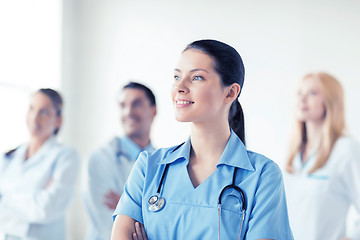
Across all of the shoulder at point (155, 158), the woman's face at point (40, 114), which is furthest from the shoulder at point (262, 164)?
the woman's face at point (40, 114)

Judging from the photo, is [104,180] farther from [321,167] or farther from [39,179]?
[321,167]

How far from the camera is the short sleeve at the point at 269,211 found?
1.14m

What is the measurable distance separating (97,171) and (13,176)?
542mm

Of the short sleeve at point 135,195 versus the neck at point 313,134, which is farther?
the neck at point 313,134

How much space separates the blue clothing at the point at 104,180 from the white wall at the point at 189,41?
4.25ft

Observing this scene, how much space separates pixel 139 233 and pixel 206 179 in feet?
0.80

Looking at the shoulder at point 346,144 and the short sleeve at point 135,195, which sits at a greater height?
the shoulder at point 346,144

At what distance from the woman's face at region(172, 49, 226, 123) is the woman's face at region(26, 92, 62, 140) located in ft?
4.73

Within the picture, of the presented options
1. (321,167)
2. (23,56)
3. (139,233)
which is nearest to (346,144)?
A: (321,167)

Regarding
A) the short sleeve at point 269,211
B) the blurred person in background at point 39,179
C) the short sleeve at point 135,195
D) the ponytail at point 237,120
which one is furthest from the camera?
the blurred person in background at point 39,179

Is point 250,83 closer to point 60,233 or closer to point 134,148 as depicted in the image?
point 134,148

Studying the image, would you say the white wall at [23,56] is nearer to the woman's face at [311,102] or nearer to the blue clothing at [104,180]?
the blue clothing at [104,180]

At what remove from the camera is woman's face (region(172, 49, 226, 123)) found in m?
1.20

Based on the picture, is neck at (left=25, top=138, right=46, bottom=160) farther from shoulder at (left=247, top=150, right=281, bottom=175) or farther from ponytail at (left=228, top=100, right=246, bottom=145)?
shoulder at (left=247, top=150, right=281, bottom=175)
